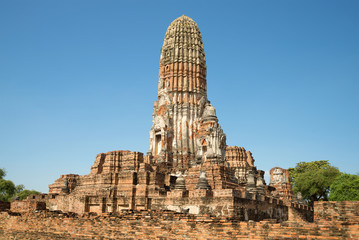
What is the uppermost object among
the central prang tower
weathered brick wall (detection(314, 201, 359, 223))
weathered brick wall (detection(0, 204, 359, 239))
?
the central prang tower

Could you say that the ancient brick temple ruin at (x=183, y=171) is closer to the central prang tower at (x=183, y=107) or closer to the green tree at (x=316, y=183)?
the central prang tower at (x=183, y=107)

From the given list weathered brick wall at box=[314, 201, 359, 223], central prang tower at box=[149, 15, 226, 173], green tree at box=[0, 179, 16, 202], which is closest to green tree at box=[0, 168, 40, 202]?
green tree at box=[0, 179, 16, 202]

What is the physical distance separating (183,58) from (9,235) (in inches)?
1066

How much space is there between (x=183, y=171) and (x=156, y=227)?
21.4 metres

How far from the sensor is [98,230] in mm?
14617

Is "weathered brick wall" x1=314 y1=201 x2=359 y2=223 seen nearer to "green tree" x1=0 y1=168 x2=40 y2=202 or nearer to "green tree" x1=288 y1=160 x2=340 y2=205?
"green tree" x1=288 y1=160 x2=340 y2=205

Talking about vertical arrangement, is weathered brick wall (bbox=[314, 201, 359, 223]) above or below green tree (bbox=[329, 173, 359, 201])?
below

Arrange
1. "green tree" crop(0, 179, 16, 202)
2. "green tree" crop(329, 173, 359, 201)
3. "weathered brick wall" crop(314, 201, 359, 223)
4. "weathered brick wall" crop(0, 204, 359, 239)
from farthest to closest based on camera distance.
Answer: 1. "green tree" crop(0, 179, 16, 202)
2. "green tree" crop(329, 173, 359, 201)
3. "weathered brick wall" crop(314, 201, 359, 223)
4. "weathered brick wall" crop(0, 204, 359, 239)

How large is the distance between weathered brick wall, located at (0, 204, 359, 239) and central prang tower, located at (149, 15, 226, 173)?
1801 centimetres

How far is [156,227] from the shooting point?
12.9 metres

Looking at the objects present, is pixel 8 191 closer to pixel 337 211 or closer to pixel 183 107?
pixel 183 107

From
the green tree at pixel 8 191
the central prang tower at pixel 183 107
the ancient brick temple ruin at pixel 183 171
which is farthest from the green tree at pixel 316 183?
the green tree at pixel 8 191

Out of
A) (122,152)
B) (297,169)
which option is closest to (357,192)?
(122,152)

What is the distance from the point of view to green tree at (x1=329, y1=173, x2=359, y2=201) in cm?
3494
